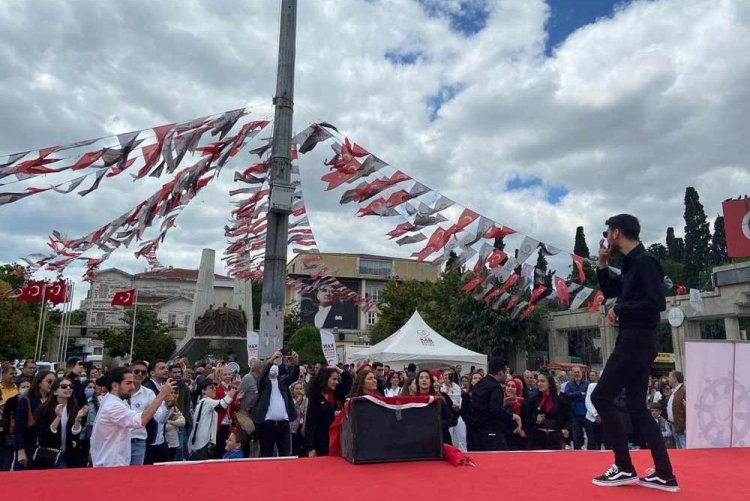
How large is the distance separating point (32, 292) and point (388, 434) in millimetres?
22577

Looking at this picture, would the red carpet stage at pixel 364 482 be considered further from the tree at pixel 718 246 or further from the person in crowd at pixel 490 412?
the tree at pixel 718 246

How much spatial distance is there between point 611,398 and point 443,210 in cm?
698

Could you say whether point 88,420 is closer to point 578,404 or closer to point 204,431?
point 204,431

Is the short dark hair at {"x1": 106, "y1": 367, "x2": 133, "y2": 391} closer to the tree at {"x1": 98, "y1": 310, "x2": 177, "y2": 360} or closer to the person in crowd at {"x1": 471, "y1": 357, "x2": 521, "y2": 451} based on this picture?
the person in crowd at {"x1": 471, "y1": 357, "x2": 521, "y2": 451}

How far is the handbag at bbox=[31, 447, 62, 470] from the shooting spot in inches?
227

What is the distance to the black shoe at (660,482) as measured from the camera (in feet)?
11.1

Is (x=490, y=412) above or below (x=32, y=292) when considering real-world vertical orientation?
below

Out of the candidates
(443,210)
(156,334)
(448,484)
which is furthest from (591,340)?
(448,484)

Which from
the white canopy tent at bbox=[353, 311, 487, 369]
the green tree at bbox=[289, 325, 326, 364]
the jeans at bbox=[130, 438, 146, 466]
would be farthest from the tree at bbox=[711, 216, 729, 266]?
the jeans at bbox=[130, 438, 146, 466]

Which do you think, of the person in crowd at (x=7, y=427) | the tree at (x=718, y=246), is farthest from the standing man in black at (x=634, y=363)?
the tree at (x=718, y=246)

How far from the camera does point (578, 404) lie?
385 inches

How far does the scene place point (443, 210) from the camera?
10.3 m

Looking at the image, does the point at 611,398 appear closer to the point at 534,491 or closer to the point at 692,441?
the point at 534,491

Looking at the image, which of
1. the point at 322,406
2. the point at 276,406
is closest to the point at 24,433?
the point at 276,406
